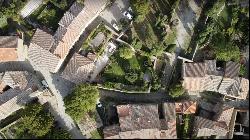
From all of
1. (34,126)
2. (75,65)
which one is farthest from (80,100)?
(34,126)

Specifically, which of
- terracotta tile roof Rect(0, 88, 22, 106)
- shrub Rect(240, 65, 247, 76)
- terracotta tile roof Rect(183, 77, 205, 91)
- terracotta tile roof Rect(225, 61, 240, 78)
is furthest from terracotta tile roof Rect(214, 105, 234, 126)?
terracotta tile roof Rect(0, 88, 22, 106)

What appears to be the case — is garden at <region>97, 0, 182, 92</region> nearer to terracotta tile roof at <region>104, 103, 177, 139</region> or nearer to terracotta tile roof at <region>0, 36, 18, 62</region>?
terracotta tile roof at <region>104, 103, 177, 139</region>

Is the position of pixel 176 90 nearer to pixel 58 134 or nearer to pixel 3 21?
pixel 58 134

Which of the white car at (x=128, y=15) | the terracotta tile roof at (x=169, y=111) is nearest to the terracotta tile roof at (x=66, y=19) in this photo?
the white car at (x=128, y=15)

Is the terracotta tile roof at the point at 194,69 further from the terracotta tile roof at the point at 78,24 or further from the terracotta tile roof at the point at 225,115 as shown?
the terracotta tile roof at the point at 78,24

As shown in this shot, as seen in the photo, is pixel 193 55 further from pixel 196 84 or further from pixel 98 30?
pixel 98 30
